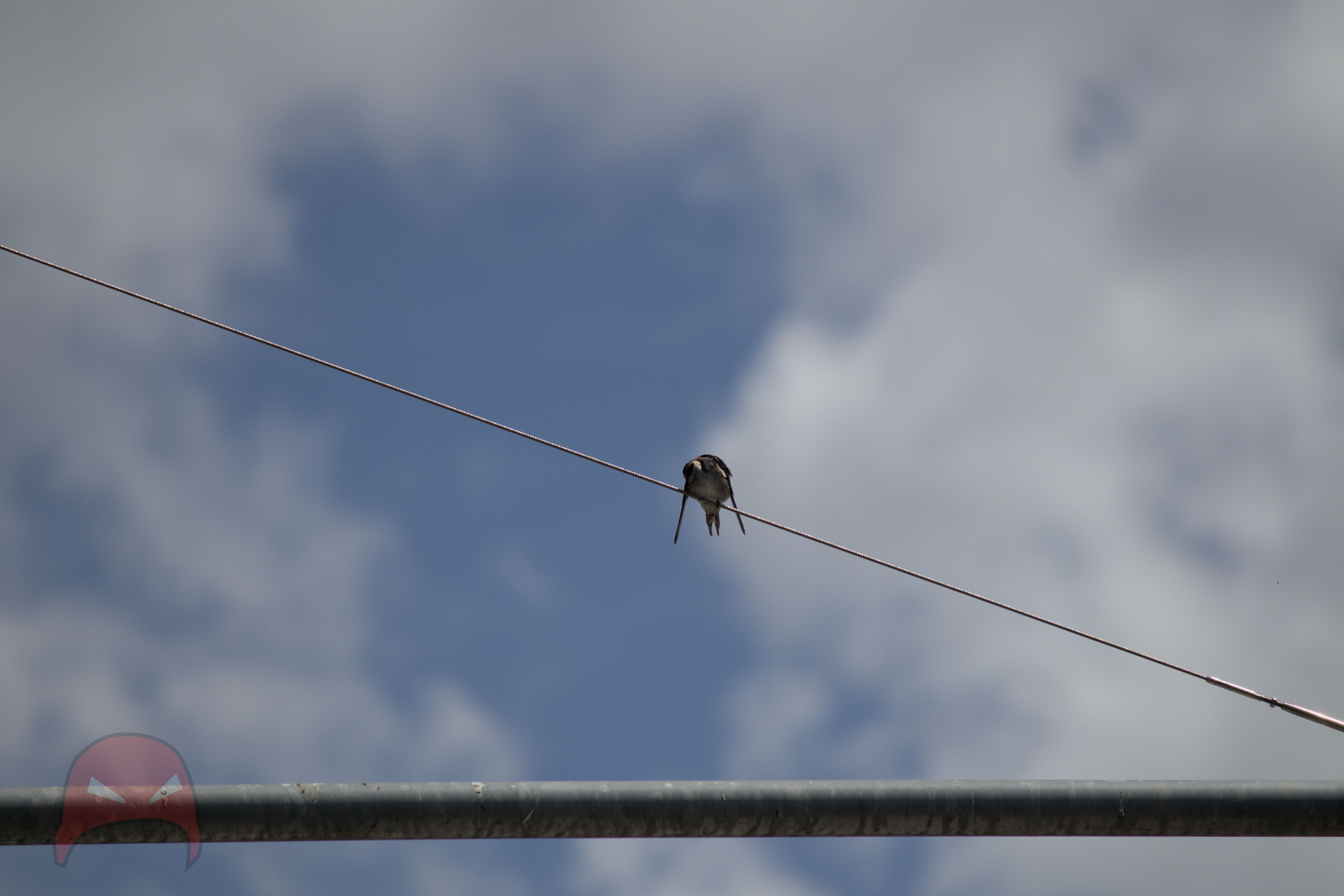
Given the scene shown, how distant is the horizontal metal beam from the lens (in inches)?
246

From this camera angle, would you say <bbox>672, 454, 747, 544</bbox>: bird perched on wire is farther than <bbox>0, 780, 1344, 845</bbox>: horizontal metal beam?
Yes

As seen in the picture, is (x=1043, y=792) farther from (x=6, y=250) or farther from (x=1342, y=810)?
(x=6, y=250)

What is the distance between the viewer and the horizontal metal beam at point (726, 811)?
624 cm

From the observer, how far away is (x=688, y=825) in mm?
6508

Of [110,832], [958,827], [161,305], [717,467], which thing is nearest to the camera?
[110,832]

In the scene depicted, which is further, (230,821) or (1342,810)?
(1342,810)

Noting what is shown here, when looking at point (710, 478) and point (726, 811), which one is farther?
point (710, 478)

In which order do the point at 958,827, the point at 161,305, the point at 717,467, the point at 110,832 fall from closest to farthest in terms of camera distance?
→ 1. the point at 110,832
2. the point at 958,827
3. the point at 161,305
4. the point at 717,467

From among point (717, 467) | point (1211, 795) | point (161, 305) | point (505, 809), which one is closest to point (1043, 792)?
point (1211, 795)

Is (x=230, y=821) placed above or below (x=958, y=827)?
below

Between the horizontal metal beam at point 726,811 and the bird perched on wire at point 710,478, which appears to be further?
the bird perched on wire at point 710,478

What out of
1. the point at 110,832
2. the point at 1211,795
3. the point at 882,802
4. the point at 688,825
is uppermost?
the point at 1211,795

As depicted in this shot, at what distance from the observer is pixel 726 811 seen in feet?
21.4

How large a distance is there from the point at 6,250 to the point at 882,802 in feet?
23.4
